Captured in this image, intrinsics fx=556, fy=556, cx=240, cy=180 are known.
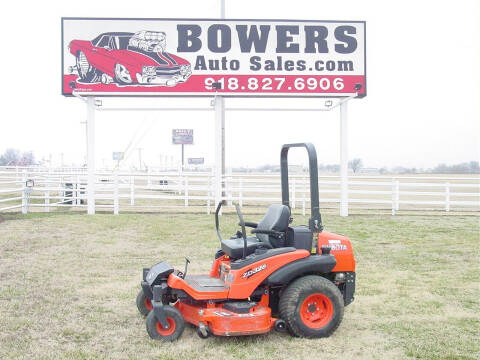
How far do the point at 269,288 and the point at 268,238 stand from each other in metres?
0.54

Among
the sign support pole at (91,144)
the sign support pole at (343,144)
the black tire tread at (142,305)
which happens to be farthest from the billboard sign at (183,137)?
the black tire tread at (142,305)

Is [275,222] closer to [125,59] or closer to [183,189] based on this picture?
[125,59]

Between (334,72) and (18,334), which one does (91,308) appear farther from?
(334,72)

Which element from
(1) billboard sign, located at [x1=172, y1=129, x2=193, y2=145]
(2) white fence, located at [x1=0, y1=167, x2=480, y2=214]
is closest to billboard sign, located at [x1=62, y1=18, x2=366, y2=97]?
(2) white fence, located at [x1=0, y1=167, x2=480, y2=214]

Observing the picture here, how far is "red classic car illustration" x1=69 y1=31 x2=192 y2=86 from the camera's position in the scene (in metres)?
15.7

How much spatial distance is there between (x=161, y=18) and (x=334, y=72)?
5156 mm

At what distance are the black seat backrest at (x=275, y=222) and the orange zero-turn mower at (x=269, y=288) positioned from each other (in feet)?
0.03

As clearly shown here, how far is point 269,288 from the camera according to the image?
220 inches

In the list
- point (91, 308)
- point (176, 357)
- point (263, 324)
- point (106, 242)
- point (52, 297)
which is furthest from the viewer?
point (106, 242)

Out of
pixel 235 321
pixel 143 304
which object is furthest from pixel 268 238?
pixel 143 304

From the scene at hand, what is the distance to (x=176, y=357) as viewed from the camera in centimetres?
486

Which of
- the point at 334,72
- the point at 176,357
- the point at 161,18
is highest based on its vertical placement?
the point at 161,18

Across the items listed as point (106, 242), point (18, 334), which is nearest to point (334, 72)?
point (106, 242)

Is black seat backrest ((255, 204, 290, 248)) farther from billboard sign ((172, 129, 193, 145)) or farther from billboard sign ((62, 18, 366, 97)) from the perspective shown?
billboard sign ((172, 129, 193, 145))
